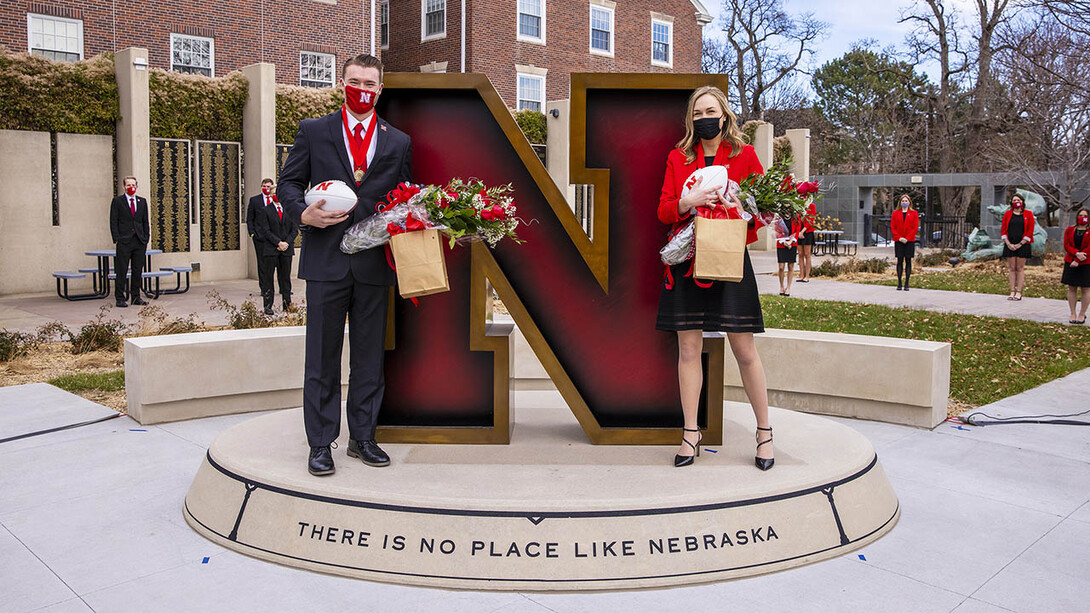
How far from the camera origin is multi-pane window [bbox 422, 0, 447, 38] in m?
29.4

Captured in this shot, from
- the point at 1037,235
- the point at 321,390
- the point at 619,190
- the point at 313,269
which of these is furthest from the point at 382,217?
the point at 1037,235

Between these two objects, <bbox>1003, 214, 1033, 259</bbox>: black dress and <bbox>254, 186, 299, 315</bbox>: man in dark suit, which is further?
<bbox>1003, 214, 1033, 259</bbox>: black dress

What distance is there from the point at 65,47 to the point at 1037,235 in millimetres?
26793

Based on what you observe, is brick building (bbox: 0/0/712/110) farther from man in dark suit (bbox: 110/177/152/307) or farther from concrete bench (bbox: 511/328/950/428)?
concrete bench (bbox: 511/328/950/428)

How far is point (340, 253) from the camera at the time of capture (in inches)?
185

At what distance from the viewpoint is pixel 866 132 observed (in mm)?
51375

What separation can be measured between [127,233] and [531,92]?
17.8 m

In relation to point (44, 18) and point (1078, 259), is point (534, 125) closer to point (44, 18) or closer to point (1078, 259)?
point (44, 18)

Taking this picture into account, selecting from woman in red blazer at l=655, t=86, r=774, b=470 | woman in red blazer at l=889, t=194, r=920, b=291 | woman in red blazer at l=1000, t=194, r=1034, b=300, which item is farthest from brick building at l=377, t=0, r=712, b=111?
woman in red blazer at l=655, t=86, r=774, b=470

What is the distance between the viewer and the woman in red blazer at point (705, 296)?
15.8ft

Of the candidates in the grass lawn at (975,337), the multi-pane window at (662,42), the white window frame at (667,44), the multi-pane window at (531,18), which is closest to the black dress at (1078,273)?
the grass lawn at (975,337)

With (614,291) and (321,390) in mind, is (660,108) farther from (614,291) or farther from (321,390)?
(321,390)

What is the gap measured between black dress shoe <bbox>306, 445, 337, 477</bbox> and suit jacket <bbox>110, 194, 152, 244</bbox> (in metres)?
11.8

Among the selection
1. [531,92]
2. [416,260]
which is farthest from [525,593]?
[531,92]
